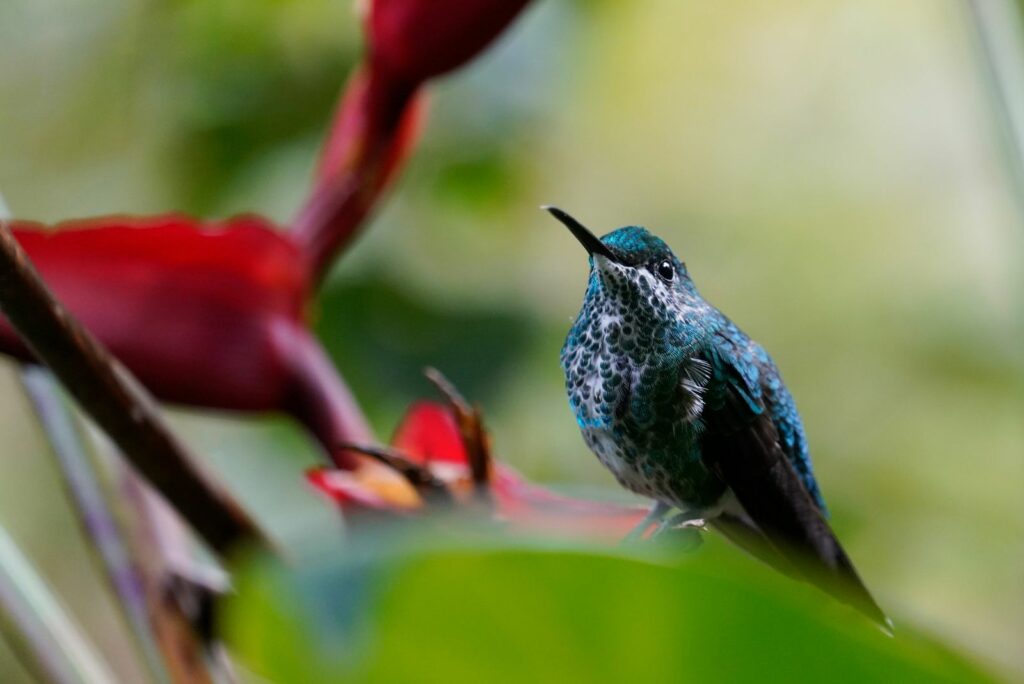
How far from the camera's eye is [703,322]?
0.20 m

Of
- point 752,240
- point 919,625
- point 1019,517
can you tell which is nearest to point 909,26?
point 752,240

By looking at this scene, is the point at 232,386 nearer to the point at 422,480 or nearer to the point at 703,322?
the point at 422,480

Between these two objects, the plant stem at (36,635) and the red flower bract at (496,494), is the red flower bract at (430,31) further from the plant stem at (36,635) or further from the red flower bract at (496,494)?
the plant stem at (36,635)

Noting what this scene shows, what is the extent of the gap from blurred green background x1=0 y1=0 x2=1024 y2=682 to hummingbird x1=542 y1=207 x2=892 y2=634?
0.23 m

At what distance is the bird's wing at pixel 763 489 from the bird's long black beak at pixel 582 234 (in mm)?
25

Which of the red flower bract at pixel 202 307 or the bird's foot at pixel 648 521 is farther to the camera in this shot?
the red flower bract at pixel 202 307

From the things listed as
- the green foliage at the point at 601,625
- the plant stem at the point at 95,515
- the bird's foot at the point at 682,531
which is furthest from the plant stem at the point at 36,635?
the bird's foot at the point at 682,531

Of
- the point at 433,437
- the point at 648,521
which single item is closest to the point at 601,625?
the point at 648,521

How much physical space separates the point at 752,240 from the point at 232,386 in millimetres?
334

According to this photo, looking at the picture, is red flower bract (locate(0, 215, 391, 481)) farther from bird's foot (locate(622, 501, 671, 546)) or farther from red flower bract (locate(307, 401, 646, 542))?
bird's foot (locate(622, 501, 671, 546))

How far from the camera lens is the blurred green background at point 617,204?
0.59m

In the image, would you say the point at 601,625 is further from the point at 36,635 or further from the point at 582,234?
the point at 36,635

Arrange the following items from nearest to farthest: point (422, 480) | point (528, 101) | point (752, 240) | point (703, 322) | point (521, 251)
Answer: point (703, 322) → point (422, 480) → point (752, 240) → point (521, 251) → point (528, 101)

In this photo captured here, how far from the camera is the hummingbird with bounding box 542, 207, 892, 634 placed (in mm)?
183
